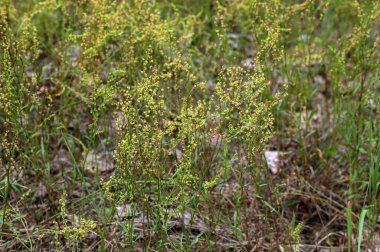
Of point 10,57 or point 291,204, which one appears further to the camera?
point 291,204

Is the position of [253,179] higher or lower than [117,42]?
lower

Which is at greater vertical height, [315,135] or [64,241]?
[315,135]

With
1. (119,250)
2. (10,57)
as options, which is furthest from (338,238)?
(10,57)

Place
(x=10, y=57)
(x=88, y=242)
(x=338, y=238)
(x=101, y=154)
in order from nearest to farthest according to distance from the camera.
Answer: (x=10, y=57), (x=88, y=242), (x=338, y=238), (x=101, y=154)

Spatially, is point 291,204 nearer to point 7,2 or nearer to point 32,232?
point 32,232

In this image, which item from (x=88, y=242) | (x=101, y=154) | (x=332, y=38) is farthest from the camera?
(x=332, y=38)

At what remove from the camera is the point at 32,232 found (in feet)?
7.59

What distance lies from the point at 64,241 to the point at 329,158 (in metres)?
1.48

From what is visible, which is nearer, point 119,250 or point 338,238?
point 119,250

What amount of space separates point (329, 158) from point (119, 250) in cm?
131

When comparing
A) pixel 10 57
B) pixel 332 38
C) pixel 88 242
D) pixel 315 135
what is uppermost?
pixel 10 57

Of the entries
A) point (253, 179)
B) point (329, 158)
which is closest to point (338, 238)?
point (329, 158)

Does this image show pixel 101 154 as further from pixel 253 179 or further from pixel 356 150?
pixel 356 150

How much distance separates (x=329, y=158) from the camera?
2984mm
